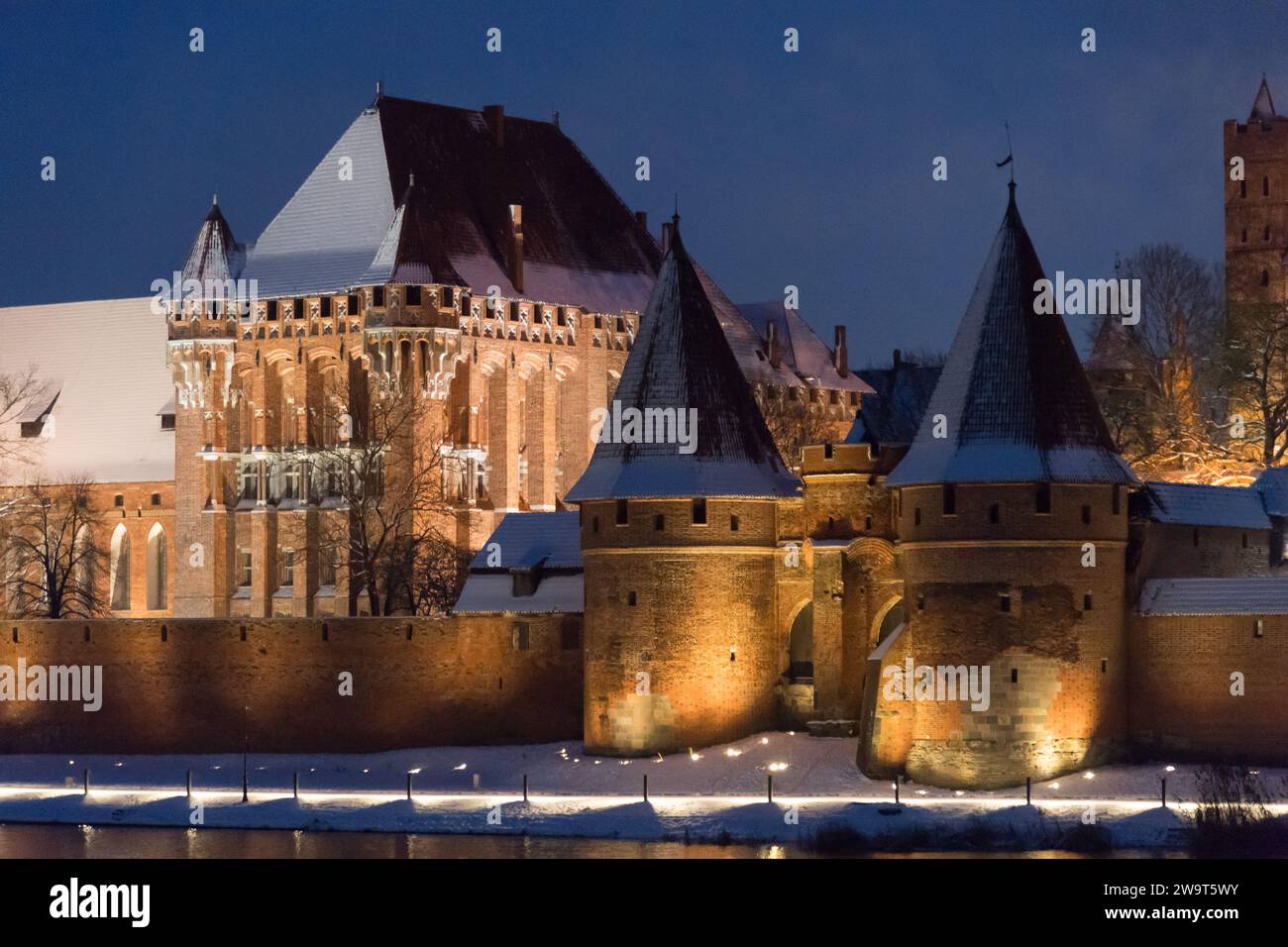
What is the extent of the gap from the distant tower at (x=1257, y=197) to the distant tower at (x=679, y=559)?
51.8 m

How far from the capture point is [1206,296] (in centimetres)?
9681

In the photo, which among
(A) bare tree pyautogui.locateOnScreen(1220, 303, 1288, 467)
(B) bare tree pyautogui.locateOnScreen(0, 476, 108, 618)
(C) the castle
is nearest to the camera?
(C) the castle

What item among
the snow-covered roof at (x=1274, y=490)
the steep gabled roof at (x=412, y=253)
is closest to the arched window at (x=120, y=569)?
the steep gabled roof at (x=412, y=253)

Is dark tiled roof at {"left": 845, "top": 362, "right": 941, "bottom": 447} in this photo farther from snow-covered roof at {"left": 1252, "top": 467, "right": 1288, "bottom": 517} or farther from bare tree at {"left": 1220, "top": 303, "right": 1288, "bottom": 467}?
snow-covered roof at {"left": 1252, "top": 467, "right": 1288, "bottom": 517}

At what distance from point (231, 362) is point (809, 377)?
22.6 m

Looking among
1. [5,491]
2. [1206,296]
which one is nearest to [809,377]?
[1206,296]

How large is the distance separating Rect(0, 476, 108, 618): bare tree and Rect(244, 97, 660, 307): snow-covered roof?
37.1 feet

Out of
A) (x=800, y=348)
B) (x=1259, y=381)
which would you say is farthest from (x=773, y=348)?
(x=1259, y=381)

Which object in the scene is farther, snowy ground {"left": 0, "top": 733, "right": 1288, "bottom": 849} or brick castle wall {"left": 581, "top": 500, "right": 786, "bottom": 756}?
brick castle wall {"left": 581, "top": 500, "right": 786, "bottom": 756}

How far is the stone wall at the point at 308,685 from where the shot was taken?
71.4 meters

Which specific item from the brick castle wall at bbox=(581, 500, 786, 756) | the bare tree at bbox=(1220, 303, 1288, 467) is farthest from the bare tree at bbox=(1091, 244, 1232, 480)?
the brick castle wall at bbox=(581, 500, 786, 756)

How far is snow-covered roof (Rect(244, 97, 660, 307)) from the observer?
310 ft

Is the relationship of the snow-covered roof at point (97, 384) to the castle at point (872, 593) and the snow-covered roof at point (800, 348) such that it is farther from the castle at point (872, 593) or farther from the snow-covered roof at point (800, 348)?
the castle at point (872, 593)
